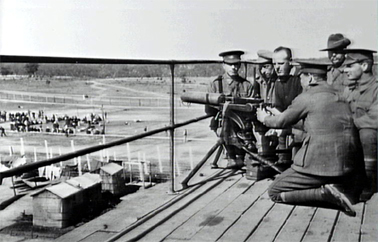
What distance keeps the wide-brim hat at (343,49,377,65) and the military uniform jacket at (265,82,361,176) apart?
0.15 meters

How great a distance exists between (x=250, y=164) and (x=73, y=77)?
42.9 inches

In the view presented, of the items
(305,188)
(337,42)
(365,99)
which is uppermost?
(337,42)

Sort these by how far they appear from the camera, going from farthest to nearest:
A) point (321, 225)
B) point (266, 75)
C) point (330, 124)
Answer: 1. point (266, 75)
2. point (321, 225)
3. point (330, 124)

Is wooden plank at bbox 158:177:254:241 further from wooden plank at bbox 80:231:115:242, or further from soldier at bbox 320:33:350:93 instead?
soldier at bbox 320:33:350:93

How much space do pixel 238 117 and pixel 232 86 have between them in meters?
0.17

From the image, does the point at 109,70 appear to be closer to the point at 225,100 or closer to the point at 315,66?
the point at 225,100

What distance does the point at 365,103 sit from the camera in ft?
6.90

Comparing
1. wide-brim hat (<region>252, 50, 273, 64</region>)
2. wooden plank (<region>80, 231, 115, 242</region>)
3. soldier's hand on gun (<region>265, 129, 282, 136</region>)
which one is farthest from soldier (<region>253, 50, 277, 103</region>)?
wooden plank (<region>80, 231, 115, 242</region>)

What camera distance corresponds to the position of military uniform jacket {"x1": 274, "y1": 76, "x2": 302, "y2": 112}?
2.19 m

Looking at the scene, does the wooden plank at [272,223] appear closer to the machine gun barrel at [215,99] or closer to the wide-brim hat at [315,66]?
the machine gun barrel at [215,99]

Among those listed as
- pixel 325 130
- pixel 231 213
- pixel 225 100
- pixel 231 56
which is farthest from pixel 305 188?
pixel 231 56

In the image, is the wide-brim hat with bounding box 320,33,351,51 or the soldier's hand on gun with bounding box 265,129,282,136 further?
the soldier's hand on gun with bounding box 265,129,282,136

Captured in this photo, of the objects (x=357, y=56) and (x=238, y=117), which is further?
(x=238, y=117)

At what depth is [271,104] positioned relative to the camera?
2.33 metres
